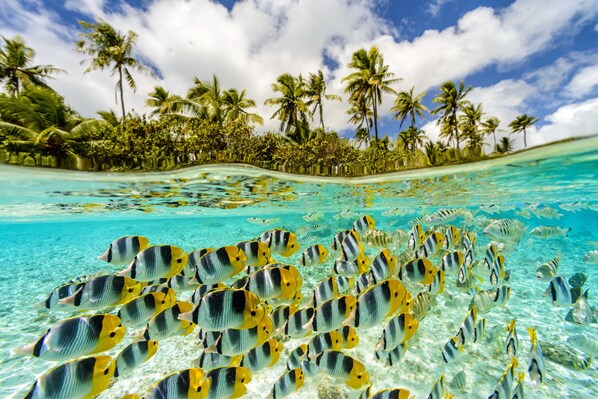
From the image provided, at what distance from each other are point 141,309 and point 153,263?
673 millimetres

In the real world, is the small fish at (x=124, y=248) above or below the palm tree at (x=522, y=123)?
below

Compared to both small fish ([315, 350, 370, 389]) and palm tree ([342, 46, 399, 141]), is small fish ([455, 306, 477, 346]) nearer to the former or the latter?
small fish ([315, 350, 370, 389])

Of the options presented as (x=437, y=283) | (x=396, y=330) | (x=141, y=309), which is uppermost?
(x=141, y=309)

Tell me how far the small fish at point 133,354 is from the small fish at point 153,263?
32.1 inches

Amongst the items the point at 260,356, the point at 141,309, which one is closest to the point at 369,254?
the point at 260,356

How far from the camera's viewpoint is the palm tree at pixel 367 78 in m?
37.9

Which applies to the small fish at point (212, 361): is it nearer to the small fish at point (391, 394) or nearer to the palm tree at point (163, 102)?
the small fish at point (391, 394)

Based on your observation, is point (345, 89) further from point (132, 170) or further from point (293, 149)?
point (132, 170)

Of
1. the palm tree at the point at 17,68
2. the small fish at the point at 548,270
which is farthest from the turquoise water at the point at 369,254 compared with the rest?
the palm tree at the point at 17,68

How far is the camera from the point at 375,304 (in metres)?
2.90

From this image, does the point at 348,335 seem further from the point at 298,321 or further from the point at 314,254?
the point at 314,254

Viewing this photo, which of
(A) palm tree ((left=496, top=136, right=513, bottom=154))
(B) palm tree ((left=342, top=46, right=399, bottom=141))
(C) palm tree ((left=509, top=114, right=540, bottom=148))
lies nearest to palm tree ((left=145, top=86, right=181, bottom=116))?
(B) palm tree ((left=342, top=46, right=399, bottom=141))

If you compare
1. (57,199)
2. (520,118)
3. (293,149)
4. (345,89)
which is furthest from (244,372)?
(520,118)

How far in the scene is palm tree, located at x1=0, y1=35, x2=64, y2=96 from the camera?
33156 mm
